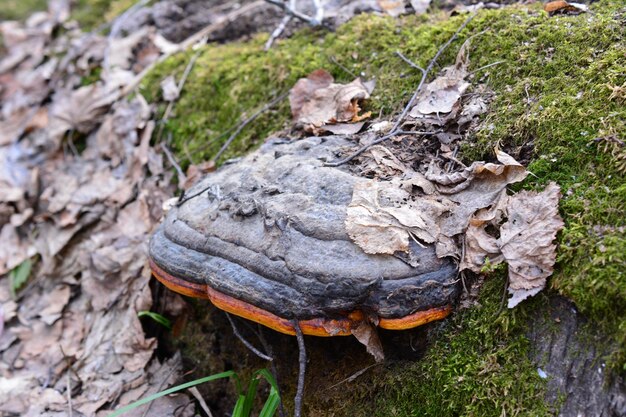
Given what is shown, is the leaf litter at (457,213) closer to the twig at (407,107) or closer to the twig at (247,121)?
the twig at (407,107)

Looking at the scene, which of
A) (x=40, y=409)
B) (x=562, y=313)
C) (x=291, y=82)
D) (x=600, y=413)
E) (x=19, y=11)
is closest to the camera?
(x=600, y=413)

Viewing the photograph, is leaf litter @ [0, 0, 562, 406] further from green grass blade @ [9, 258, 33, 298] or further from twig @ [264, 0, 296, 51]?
twig @ [264, 0, 296, 51]

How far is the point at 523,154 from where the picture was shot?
278 centimetres

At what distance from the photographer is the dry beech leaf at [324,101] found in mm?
3602

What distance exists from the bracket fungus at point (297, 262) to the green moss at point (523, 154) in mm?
309

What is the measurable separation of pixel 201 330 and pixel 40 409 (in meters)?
1.18

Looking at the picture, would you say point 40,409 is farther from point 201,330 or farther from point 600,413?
point 600,413

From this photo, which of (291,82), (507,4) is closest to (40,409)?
(291,82)

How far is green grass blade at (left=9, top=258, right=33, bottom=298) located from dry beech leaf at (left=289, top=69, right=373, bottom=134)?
2.83 metres

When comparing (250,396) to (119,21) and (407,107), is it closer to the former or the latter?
(407,107)

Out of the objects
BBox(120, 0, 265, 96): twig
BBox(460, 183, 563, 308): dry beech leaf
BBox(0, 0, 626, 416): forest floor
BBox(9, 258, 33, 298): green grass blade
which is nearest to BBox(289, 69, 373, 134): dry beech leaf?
BBox(0, 0, 626, 416): forest floor

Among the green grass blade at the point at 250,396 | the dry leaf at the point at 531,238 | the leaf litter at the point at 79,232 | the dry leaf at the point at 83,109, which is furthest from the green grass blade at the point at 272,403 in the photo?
the dry leaf at the point at 83,109

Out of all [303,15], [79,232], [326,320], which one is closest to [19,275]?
[79,232]

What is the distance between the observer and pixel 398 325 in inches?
92.8
